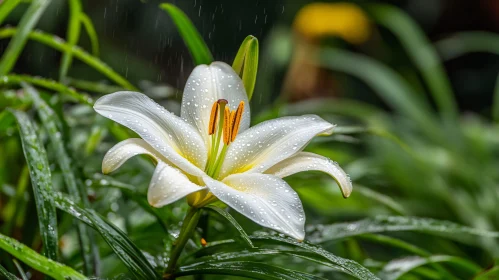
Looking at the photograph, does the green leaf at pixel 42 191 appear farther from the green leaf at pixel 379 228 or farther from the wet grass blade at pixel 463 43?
the wet grass blade at pixel 463 43

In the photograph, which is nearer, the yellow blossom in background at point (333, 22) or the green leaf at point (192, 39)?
the green leaf at point (192, 39)

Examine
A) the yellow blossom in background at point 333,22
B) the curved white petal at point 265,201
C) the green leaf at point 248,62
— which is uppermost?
the yellow blossom in background at point 333,22

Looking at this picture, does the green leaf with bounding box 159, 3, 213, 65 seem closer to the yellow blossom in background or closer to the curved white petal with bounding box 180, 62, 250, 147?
the curved white petal with bounding box 180, 62, 250, 147

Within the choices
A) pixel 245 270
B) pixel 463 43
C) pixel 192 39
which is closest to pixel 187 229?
pixel 245 270

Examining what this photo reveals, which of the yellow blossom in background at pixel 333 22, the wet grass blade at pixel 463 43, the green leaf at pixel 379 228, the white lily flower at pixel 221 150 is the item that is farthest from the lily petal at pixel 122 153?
the yellow blossom in background at pixel 333 22

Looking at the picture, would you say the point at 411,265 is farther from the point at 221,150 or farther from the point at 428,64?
the point at 428,64

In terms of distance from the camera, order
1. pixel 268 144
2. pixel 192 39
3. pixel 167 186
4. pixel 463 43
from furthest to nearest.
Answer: pixel 463 43, pixel 192 39, pixel 268 144, pixel 167 186

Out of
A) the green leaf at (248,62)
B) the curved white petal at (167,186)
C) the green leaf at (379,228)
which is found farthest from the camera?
the green leaf at (379,228)
